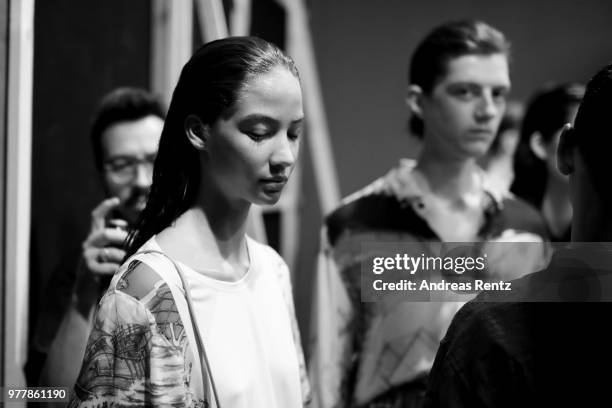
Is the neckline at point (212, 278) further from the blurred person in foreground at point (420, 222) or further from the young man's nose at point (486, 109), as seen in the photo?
the young man's nose at point (486, 109)

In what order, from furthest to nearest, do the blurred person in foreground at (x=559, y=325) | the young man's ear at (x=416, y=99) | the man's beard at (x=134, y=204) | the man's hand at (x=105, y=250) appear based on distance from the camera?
the young man's ear at (x=416, y=99) < the man's beard at (x=134, y=204) < the man's hand at (x=105, y=250) < the blurred person in foreground at (x=559, y=325)

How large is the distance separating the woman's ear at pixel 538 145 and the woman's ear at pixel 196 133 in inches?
53.7

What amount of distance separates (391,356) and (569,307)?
79 centimetres

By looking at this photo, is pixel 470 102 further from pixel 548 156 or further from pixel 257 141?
pixel 257 141

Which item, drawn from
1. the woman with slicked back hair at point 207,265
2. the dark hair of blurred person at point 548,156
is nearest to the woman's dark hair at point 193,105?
the woman with slicked back hair at point 207,265

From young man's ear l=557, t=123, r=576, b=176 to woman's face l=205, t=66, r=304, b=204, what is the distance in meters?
0.36

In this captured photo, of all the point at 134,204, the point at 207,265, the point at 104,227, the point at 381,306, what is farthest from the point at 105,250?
the point at 381,306

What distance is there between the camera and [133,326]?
88 centimetres

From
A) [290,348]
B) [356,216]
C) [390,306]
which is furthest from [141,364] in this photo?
[356,216]

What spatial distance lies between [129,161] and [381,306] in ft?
2.08

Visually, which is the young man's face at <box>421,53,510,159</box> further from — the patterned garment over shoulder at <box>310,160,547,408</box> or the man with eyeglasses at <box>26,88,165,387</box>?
the man with eyeglasses at <box>26,88,165,387</box>

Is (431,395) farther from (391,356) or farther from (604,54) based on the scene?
(604,54)

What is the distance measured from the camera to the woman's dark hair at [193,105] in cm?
97

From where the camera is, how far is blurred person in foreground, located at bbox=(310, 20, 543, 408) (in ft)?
5.09
